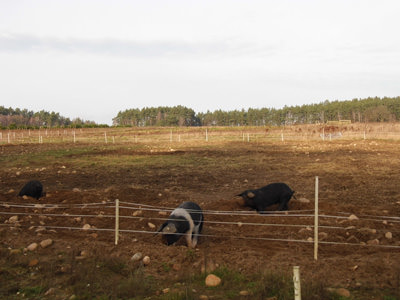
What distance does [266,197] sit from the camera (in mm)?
10102

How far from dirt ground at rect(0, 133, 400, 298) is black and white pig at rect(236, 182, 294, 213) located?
0.34m

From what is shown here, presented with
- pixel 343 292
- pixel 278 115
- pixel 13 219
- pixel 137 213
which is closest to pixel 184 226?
pixel 137 213

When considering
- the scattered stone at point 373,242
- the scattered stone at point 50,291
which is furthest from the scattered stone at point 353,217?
the scattered stone at point 50,291

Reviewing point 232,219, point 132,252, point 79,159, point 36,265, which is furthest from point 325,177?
point 79,159

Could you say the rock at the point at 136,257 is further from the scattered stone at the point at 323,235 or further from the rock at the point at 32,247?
the scattered stone at the point at 323,235

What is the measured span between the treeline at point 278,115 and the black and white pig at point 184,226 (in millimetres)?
85248

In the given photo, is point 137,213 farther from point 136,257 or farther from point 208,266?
point 208,266

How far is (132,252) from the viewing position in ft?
22.0

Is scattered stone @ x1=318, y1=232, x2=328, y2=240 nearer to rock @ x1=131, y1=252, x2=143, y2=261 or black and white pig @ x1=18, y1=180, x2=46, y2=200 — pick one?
rock @ x1=131, y1=252, x2=143, y2=261

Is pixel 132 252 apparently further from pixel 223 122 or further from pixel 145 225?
pixel 223 122

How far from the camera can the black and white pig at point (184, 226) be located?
285 inches

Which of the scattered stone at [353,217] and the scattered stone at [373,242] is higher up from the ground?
the scattered stone at [353,217]

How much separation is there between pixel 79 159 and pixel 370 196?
17597mm

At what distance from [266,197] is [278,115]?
352ft
